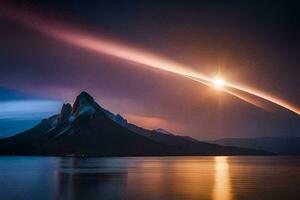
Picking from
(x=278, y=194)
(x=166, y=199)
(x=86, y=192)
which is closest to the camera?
(x=166, y=199)

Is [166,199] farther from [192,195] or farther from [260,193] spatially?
[260,193]

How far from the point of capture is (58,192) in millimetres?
69812

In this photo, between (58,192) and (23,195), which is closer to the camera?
(23,195)

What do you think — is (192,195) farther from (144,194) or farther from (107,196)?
(107,196)

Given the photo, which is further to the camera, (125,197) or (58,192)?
(58,192)

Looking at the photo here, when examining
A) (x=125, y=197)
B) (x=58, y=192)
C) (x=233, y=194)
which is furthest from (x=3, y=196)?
(x=233, y=194)

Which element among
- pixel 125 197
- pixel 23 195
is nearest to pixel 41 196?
pixel 23 195

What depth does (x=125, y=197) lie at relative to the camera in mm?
61344

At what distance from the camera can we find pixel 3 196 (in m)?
61.7

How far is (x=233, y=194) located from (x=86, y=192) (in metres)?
21.4

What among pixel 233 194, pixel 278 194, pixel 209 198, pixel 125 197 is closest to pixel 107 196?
pixel 125 197

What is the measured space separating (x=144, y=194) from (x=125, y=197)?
4423mm

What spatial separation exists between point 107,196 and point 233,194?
58.3 ft

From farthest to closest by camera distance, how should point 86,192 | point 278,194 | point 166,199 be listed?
point 86,192 → point 278,194 → point 166,199
